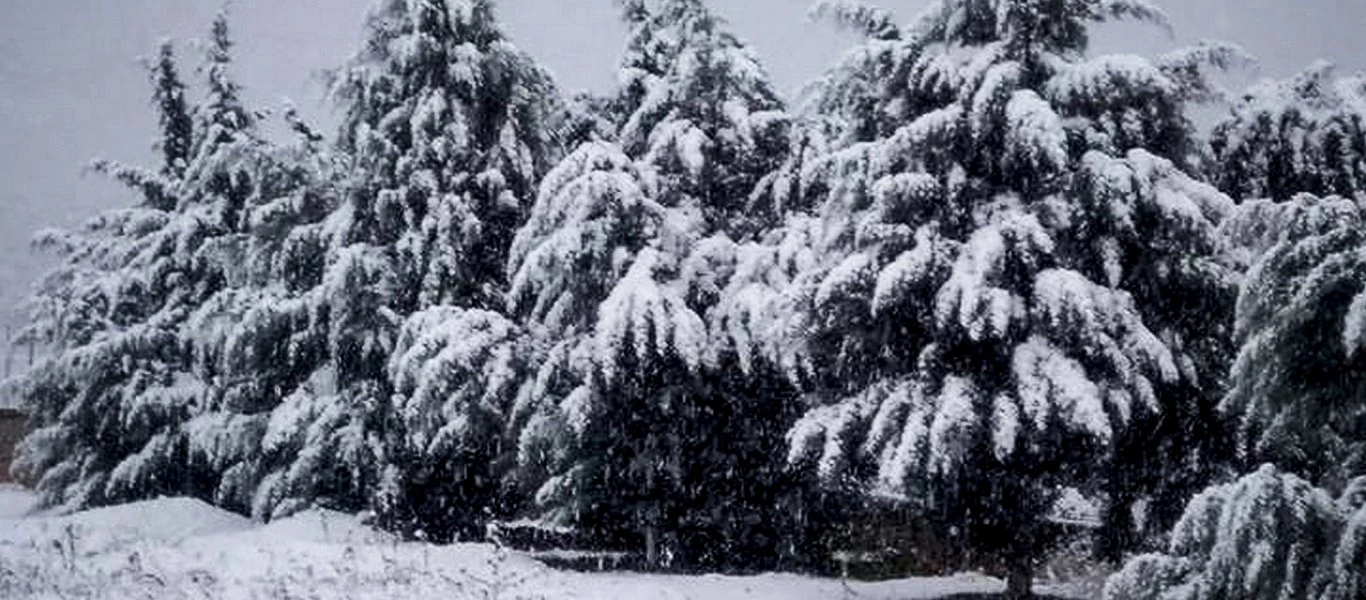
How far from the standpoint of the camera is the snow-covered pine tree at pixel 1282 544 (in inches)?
257

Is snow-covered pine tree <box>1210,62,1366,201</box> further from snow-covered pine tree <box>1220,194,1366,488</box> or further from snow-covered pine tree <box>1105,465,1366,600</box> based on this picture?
snow-covered pine tree <box>1105,465,1366,600</box>

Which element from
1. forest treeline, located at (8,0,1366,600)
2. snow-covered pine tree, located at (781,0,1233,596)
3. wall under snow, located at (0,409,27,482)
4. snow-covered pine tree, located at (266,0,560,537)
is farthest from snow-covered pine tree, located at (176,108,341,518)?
wall under snow, located at (0,409,27,482)

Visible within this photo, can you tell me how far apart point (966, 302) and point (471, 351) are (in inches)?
259

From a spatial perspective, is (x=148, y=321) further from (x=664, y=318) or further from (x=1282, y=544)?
(x=1282, y=544)

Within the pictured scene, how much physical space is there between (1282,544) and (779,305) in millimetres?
6023

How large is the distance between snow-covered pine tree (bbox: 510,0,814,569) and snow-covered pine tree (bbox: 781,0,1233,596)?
2.30 m

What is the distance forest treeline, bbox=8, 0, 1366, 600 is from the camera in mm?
10516

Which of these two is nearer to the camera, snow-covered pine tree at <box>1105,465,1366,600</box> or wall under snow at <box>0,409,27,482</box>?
snow-covered pine tree at <box>1105,465,1366,600</box>

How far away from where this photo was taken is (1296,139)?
40.8 ft

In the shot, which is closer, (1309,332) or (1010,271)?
(1309,332)

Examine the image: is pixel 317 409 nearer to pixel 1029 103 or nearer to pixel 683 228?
pixel 683 228

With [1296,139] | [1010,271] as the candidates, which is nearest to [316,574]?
[1010,271]

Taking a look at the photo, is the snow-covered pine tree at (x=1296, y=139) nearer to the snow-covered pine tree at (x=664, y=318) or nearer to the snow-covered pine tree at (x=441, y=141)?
the snow-covered pine tree at (x=664, y=318)

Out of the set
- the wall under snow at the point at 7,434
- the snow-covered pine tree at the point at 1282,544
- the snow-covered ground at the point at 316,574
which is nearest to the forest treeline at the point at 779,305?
the snow-covered pine tree at the point at 1282,544
